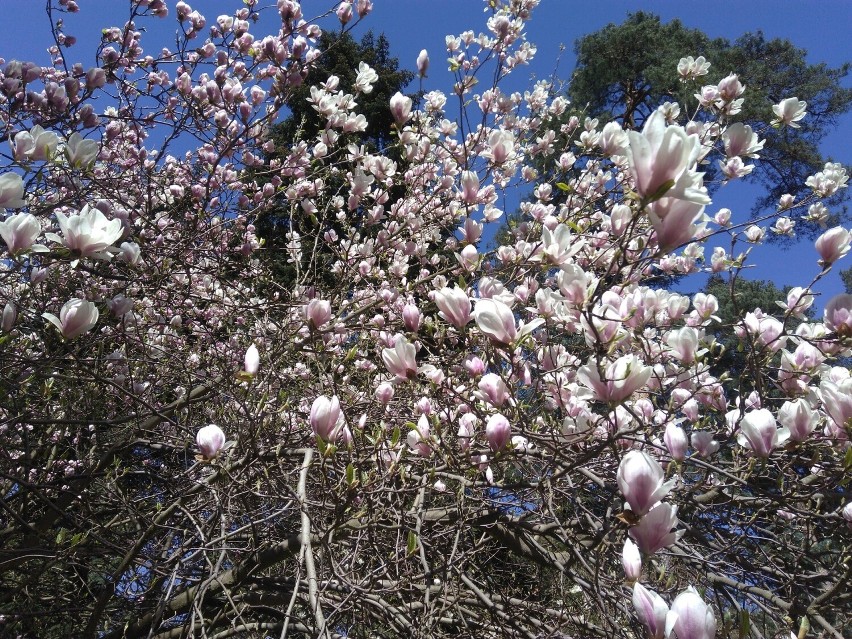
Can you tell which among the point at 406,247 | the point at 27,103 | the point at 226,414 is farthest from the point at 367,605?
the point at 27,103

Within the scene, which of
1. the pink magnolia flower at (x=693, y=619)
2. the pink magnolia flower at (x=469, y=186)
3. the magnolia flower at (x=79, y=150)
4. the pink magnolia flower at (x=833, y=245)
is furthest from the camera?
the pink magnolia flower at (x=469, y=186)

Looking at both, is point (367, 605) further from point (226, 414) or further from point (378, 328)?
point (226, 414)

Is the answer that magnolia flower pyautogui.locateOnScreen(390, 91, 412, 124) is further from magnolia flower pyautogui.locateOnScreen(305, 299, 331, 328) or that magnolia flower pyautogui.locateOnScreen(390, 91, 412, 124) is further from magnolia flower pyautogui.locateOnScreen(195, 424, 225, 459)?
magnolia flower pyautogui.locateOnScreen(195, 424, 225, 459)

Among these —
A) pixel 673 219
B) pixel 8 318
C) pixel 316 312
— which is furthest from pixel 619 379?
pixel 8 318

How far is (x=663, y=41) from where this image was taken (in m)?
9.99

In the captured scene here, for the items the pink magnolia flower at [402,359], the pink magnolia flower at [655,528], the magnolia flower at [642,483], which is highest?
the pink magnolia flower at [402,359]

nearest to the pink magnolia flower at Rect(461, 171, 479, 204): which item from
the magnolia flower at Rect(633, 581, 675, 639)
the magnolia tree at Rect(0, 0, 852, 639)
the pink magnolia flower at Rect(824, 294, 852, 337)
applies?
the magnolia tree at Rect(0, 0, 852, 639)

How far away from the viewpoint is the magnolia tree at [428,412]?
4.25ft

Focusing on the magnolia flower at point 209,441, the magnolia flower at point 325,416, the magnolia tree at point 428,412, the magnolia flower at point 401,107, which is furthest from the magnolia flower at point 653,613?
the magnolia flower at point 401,107

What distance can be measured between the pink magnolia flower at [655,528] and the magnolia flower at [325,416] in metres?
0.70

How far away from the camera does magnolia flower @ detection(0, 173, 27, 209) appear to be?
4.29 feet

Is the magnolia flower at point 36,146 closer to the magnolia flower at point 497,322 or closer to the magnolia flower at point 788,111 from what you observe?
the magnolia flower at point 497,322

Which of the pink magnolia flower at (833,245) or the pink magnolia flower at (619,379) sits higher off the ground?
the pink magnolia flower at (833,245)

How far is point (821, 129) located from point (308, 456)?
38.3ft
